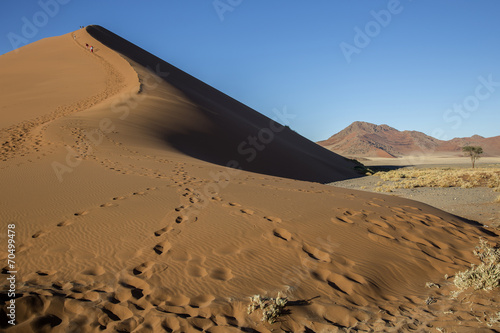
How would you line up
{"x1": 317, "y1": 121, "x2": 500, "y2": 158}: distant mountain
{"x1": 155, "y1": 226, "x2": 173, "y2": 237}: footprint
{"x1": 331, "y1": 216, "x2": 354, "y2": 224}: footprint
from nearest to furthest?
{"x1": 155, "y1": 226, "x2": 173, "y2": 237}: footprint < {"x1": 331, "y1": 216, "x2": 354, "y2": 224}: footprint < {"x1": 317, "y1": 121, "x2": 500, "y2": 158}: distant mountain

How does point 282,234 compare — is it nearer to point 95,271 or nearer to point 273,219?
point 273,219

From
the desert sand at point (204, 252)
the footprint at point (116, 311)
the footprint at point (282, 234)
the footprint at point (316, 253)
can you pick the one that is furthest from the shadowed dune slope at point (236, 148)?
the footprint at point (116, 311)

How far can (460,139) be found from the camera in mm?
140250

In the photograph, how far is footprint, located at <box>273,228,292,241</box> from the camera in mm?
4838

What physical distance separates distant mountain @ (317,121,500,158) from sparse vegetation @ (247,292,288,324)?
3930 inches

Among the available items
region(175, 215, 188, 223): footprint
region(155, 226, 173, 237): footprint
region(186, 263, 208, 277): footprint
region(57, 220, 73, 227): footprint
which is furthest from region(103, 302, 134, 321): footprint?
region(57, 220, 73, 227): footprint

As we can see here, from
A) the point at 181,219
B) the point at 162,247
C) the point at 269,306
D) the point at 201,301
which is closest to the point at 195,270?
the point at 201,301

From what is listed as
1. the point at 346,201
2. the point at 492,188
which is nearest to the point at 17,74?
the point at 346,201

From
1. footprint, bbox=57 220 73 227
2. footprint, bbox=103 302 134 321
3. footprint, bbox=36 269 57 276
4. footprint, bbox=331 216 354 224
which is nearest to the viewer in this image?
footprint, bbox=103 302 134 321

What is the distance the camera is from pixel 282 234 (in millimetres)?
4945

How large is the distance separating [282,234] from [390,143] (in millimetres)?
150334

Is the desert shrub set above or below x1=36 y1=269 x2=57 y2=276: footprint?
above

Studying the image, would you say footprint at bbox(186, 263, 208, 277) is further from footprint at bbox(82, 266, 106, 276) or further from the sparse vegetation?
footprint at bbox(82, 266, 106, 276)

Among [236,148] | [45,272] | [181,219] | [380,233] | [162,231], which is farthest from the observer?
[236,148]
